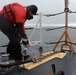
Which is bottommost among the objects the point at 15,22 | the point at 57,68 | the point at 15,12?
the point at 57,68

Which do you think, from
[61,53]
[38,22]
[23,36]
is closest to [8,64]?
[23,36]

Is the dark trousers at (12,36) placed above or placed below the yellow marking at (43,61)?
above

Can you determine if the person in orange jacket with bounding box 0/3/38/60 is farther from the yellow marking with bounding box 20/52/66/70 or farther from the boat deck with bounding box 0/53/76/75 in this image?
A: the boat deck with bounding box 0/53/76/75

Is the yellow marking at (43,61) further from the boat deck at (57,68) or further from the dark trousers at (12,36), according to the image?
the dark trousers at (12,36)

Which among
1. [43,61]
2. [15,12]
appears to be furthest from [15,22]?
[43,61]

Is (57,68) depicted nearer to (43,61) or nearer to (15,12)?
(43,61)

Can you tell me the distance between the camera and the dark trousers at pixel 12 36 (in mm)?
4559

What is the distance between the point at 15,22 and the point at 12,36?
0.87 ft

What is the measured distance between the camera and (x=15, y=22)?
4.45 m

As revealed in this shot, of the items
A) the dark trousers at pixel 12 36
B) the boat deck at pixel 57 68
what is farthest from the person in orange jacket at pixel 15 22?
the boat deck at pixel 57 68

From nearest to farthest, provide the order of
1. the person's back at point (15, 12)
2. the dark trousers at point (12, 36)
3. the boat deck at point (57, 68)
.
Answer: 1. the boat deck at point (57, 68)
2. the person's back at point (15, 12)
3. the dark trousers at point (12, 36)

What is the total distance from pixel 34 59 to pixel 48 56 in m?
0.60

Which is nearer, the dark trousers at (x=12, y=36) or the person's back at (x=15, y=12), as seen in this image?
the person's back at (x=15, y=12)

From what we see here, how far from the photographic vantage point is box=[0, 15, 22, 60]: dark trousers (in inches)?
179
